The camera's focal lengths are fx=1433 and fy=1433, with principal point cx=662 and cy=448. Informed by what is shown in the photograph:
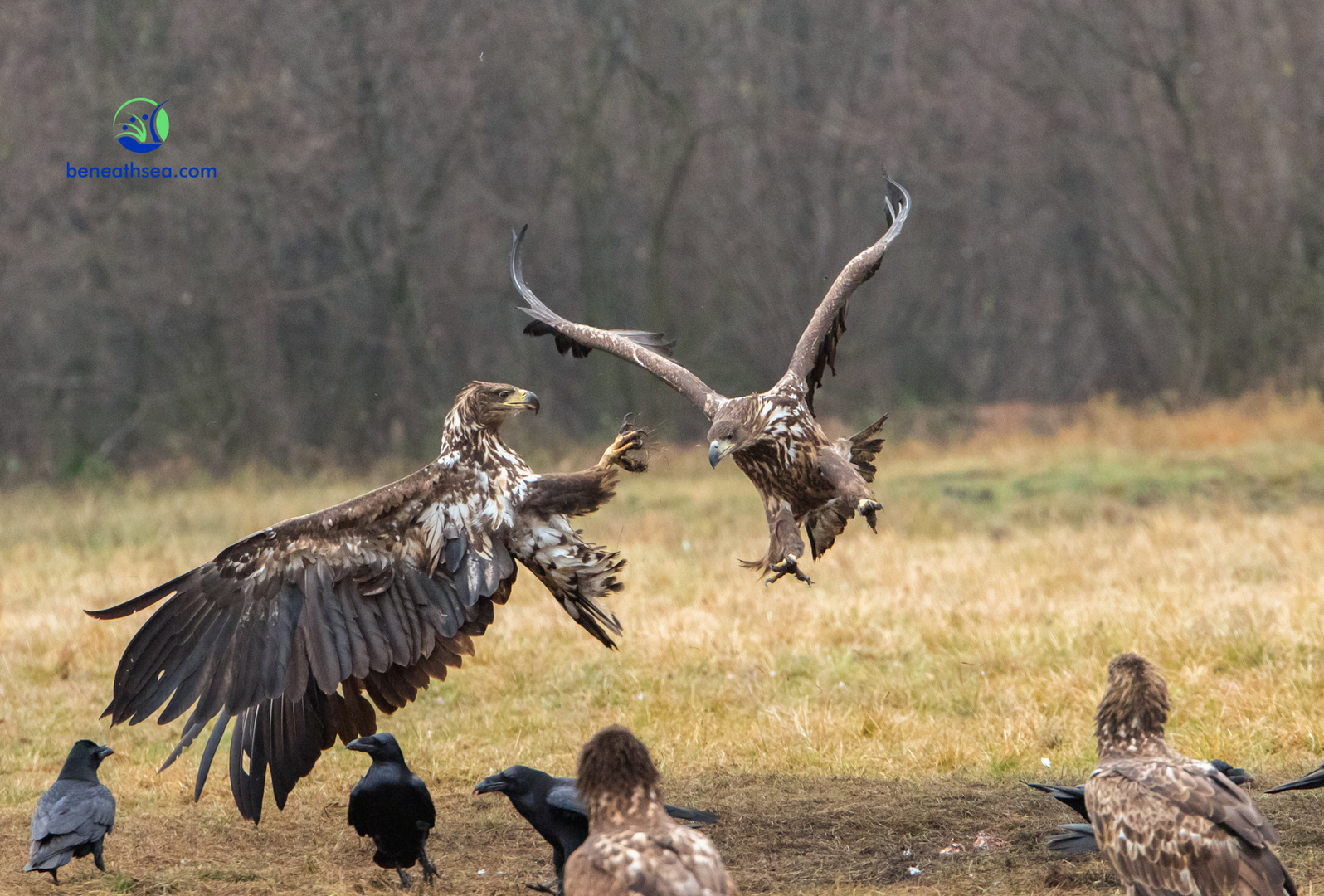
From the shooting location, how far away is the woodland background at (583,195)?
63.8 ft

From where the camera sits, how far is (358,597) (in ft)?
17.5

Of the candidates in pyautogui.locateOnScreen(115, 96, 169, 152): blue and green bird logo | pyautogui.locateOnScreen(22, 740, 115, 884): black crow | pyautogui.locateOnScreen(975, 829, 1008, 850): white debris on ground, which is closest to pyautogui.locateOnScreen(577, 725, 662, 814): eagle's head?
pyautogui.locateOnScreen(975, 829, 1008, 850): white debris on ground

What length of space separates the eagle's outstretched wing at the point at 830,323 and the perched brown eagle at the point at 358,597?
3.32ft

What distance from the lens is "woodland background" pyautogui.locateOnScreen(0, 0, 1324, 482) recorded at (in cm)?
1944

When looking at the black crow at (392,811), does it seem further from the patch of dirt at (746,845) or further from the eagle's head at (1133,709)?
the eagle's head at (1133,709)

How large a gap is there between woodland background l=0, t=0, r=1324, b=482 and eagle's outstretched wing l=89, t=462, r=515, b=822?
14633 mm

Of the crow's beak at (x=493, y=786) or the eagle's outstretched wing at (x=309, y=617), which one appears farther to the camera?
the eagle's outstretched wing at (x=309, y=617)

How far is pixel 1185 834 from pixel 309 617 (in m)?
3.04

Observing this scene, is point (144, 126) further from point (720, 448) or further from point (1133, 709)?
point (1133, 709)

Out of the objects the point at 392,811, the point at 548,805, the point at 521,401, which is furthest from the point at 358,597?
the point at 548,805

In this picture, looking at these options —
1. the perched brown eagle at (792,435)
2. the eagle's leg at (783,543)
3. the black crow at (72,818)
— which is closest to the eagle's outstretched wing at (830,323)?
the perched brown eagle at (792,435)

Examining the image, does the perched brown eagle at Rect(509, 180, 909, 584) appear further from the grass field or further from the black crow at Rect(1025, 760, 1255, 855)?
the black crow at Rect(1025, 760, 1255, 855)

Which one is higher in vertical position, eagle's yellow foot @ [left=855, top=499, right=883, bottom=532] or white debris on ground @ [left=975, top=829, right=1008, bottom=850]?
eagle's yellow foot @ [left=855, top=499, right=883, bottom=532]

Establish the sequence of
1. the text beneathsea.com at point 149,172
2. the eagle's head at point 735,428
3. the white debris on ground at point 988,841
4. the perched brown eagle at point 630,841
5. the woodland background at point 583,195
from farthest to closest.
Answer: the woodland background at point 583,195, the text beneathsea.com at point 149,172, the eagle's head at point 735,428, the white debris on ground at point 988,841, the perched brown eagle at point 630,841
